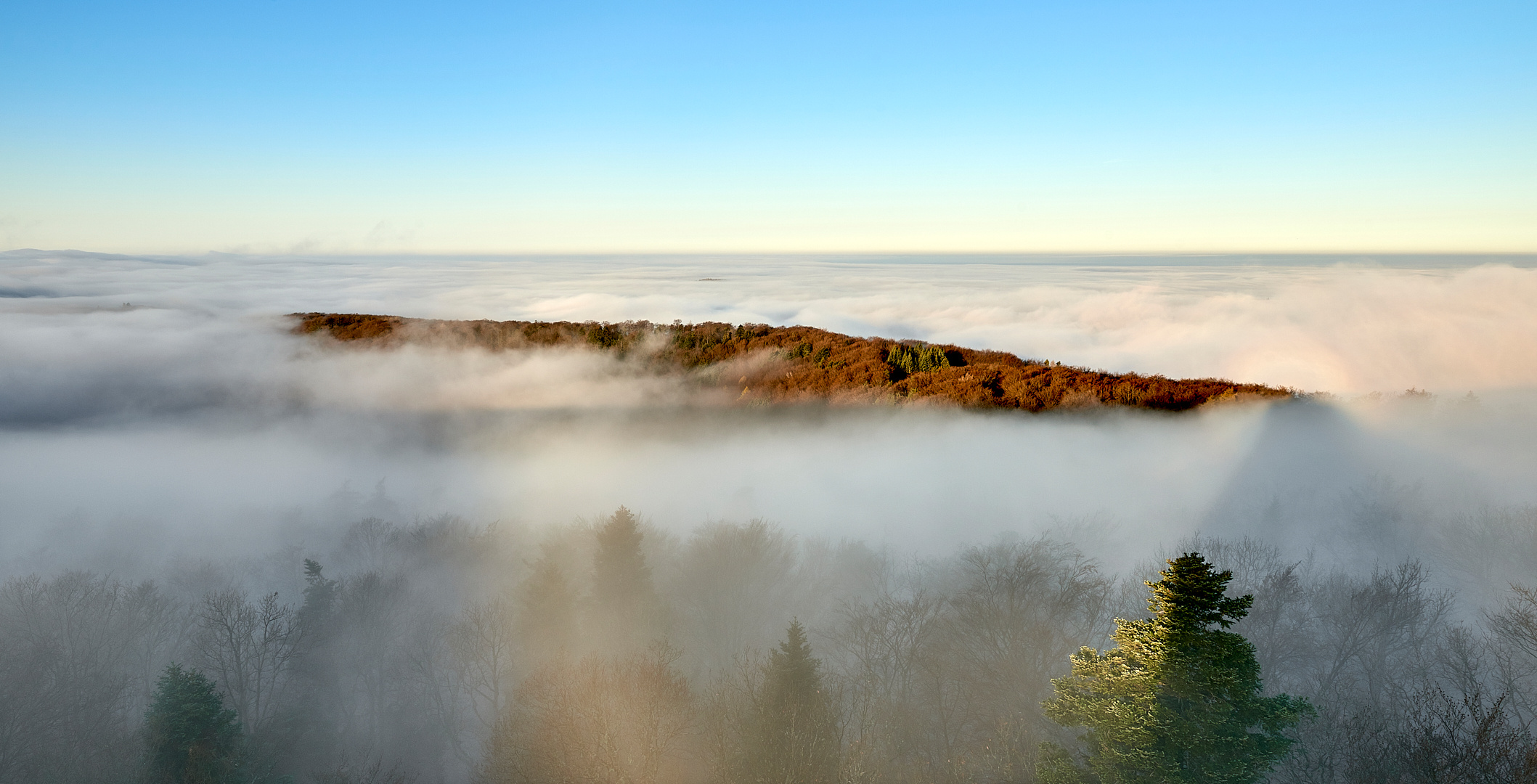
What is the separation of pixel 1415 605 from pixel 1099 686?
98.5 feet

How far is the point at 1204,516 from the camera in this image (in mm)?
31422

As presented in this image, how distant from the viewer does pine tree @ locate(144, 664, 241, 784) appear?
67.1 ft

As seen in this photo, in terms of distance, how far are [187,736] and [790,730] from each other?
20221 millimetres

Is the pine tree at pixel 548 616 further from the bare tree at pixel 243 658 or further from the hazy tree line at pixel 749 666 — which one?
the bare tree at pixel 243 658

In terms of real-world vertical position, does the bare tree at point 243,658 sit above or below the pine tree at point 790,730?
below

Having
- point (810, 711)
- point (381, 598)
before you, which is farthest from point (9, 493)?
point (810, 711)

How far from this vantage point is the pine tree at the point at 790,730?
20295 mm

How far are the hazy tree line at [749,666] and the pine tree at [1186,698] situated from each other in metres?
0.68

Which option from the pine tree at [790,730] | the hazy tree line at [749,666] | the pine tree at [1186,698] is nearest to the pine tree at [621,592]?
the hazy tree line at [749,666]

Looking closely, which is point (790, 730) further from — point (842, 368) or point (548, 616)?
point (842, 368)

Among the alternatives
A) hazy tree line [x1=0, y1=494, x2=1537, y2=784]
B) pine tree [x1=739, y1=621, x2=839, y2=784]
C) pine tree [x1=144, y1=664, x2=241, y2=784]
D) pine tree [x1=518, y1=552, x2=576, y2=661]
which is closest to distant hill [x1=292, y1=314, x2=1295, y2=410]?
hazy tree line [x1=0, y1=494, x2=1537, y2=784]

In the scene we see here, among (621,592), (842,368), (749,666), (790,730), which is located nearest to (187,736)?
(621,592)

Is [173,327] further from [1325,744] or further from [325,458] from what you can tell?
[1325,744]

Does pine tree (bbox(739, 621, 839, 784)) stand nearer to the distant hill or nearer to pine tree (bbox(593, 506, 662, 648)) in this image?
pine tree (bbox(593, 506, 662, 648))
